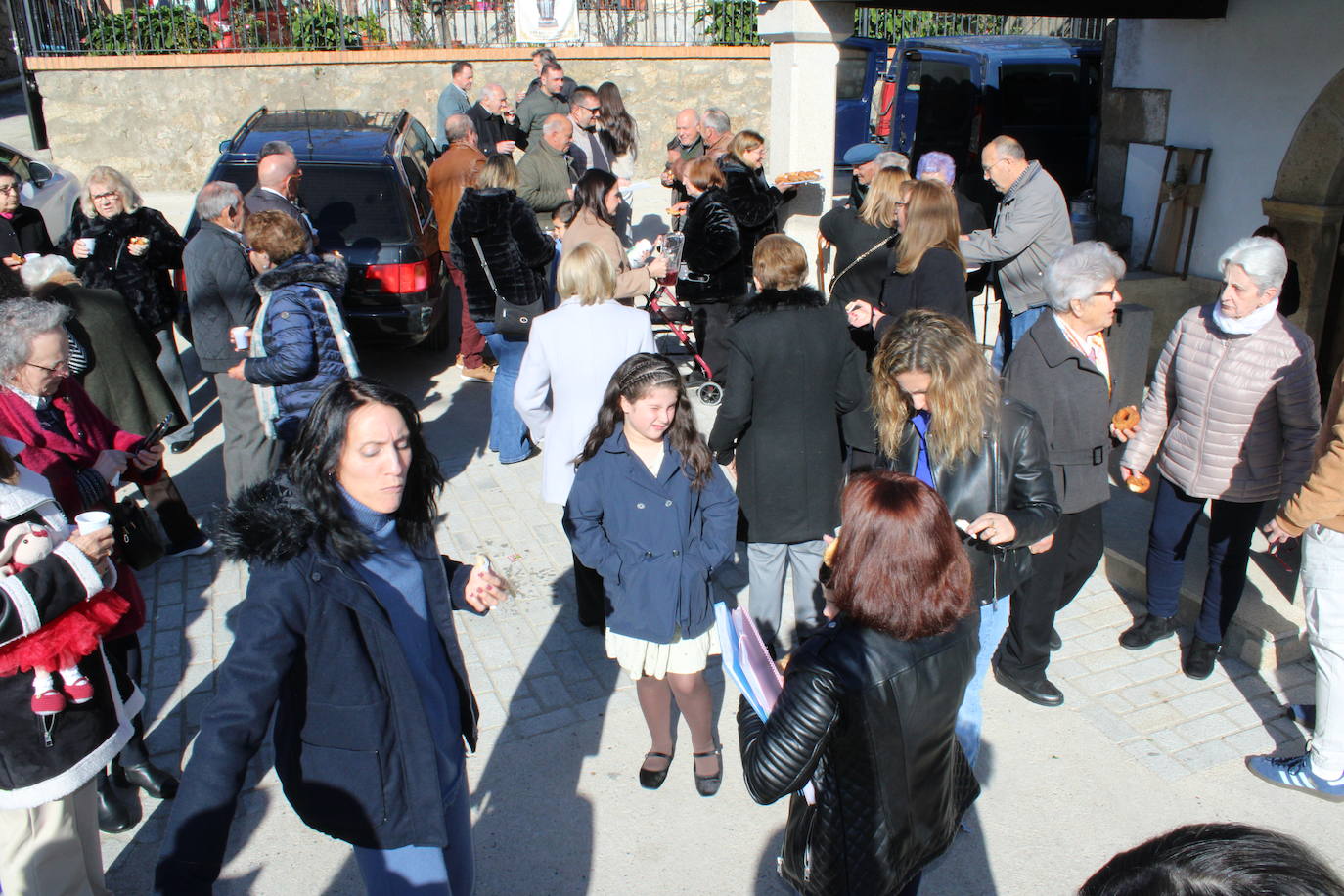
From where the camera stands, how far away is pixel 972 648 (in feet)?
8.19

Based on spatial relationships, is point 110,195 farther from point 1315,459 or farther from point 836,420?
point 1315,459

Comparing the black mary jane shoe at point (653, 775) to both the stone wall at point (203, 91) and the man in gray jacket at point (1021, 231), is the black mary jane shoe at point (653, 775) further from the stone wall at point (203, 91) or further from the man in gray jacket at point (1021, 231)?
the stone wall at point (203, 91)

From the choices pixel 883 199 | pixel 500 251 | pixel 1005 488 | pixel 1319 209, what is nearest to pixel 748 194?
pixel 883 199

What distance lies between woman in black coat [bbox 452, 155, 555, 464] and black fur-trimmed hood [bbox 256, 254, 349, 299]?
1.52m

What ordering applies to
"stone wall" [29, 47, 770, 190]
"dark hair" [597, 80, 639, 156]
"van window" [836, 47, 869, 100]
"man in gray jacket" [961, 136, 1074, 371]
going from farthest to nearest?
"van window" [836, 47, 869, 100]
"stone wall" [29, 47, 770, 190]
"dark hair" [597, 80, 639, 156]
"man in gray jacket" [961, 136, 1074, 371]

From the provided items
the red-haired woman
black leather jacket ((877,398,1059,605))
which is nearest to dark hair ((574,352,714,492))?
black leather jacket ((877,398,1059,605))

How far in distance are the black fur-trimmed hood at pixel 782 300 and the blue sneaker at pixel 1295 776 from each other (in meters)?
2.39

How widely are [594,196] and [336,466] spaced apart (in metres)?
4.58

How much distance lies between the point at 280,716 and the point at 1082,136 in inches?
480

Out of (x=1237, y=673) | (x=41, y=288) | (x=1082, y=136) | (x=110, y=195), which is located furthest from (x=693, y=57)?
(x=1237, y=673)

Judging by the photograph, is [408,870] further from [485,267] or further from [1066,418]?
[485,267]

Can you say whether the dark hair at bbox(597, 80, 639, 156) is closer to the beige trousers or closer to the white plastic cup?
the white plastic cup

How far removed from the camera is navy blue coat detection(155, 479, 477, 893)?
6.88 ft

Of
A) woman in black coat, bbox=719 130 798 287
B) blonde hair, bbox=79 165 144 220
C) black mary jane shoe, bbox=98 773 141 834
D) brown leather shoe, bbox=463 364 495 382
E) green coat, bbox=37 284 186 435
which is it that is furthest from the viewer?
brown leather shoe, bbox=463 364 495 382
